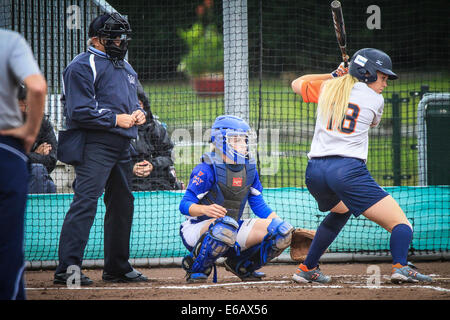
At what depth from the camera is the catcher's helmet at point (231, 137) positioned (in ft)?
15.8

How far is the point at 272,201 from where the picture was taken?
6.65 metres

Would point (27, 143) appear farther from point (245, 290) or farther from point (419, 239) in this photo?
point (419, 239)

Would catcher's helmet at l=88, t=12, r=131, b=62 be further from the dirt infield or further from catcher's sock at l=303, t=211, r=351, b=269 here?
catcher's sock at l=303, t=211, r=351, b=269

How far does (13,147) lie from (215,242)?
2021 millimetres

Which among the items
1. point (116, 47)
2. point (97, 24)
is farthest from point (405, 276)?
point (97, 24)

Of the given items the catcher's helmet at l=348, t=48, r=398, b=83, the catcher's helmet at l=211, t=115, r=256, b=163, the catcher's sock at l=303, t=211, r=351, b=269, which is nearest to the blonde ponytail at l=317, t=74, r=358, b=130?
the catcher's helmet at l=348, t=48, r=398, b=83

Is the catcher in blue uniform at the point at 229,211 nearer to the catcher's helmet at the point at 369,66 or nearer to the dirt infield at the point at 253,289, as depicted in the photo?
the dirt infield at the point at 253,289

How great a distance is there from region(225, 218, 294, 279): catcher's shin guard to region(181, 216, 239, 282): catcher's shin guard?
0.94 feet

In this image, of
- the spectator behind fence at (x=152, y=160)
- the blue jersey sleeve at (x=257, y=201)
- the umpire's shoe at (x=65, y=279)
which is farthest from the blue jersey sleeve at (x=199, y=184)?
the spectator behind fence at (x=152, y=160)

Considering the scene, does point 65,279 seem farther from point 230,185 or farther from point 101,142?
point 230,185

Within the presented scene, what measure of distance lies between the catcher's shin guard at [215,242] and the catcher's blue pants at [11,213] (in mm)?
1876

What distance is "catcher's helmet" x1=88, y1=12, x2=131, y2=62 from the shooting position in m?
4.96
